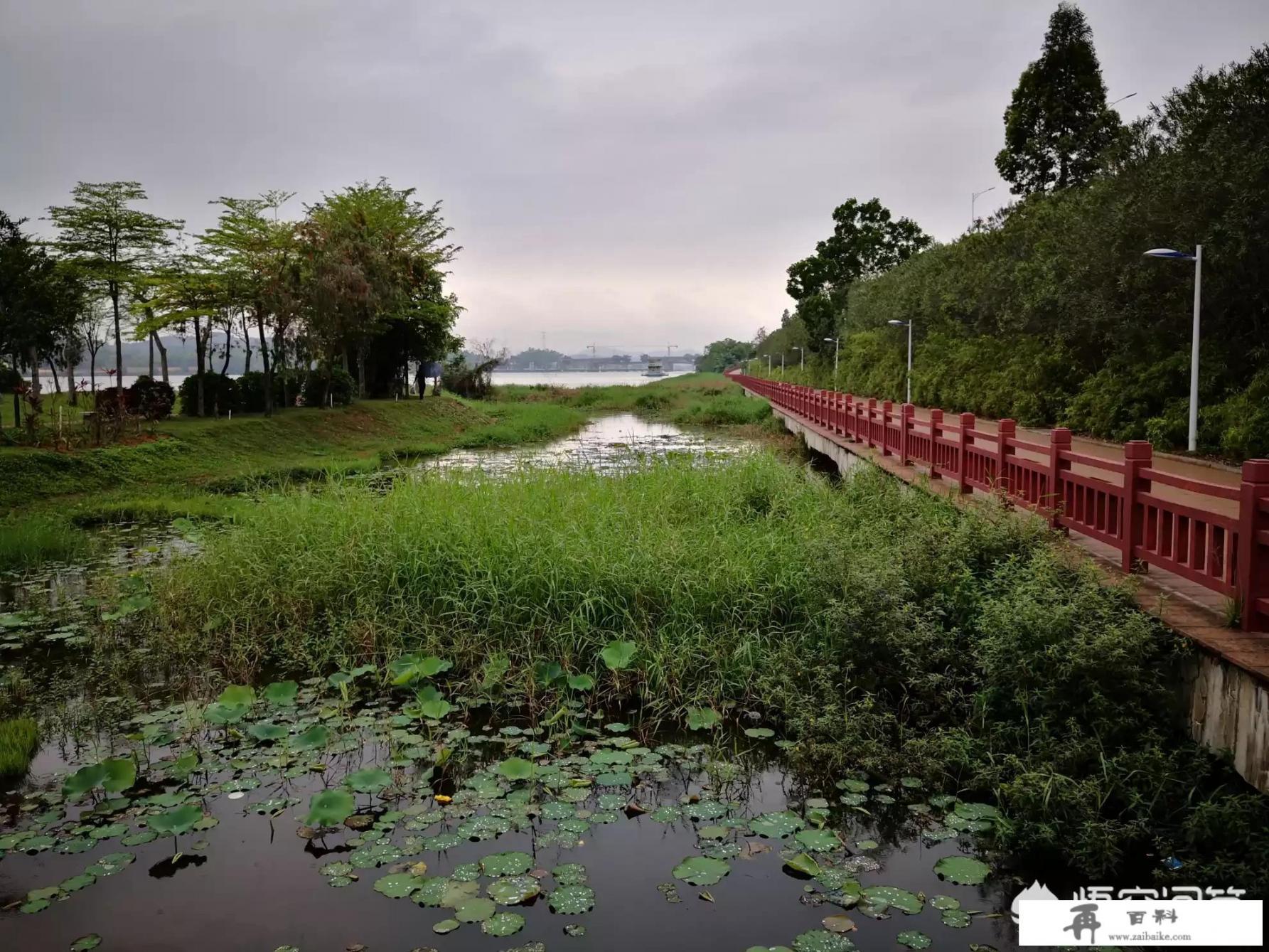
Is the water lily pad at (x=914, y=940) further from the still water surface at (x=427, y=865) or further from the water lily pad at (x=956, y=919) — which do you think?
the water lily pad at (x=956, y=919)

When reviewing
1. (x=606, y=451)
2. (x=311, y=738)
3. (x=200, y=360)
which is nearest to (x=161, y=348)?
(x=200, y=360)

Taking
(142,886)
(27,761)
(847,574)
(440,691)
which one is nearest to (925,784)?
(847,574)

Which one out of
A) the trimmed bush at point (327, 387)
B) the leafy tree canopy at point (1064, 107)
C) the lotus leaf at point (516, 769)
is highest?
the leafy tree canopy at point (1064, 107)

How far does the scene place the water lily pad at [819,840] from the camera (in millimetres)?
4633

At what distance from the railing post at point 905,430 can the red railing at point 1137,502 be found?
670 mm

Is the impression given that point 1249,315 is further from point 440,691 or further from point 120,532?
point 120,532

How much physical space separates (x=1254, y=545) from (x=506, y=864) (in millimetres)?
4089

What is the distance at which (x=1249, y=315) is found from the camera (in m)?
14.7

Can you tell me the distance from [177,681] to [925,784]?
546 cm

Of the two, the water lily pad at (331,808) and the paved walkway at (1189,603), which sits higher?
the paved walkway at (1189,603)

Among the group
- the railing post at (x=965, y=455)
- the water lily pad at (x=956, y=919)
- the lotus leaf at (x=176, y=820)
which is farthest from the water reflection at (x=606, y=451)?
the water lily pad at (x=956, y=919)

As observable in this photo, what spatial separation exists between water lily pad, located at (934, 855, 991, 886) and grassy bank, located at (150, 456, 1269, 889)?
258mm

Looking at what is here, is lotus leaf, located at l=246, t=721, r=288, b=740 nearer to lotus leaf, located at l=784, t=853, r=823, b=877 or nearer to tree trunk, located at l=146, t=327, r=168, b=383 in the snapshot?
lotus leaf, located at l=784, t=853, r=823, b=877

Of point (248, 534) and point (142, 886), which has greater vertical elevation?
point (248, 534)
